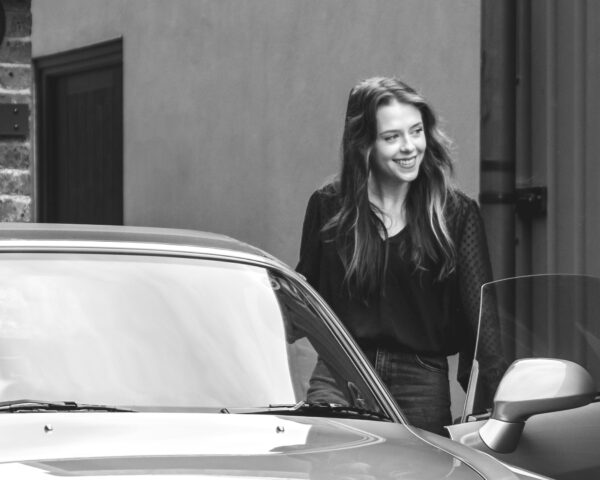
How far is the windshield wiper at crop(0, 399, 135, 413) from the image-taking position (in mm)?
3248

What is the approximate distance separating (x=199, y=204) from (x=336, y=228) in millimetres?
5594

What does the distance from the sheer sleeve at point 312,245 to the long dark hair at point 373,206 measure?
74mm

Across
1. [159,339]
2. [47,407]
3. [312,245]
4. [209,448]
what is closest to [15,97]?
[312,245]

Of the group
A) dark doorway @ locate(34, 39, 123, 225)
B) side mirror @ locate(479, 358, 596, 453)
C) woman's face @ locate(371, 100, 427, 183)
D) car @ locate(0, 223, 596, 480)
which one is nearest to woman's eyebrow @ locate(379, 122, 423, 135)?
woman's face @ locate(371, 100, 427, 183)

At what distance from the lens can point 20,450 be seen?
284 centimetres

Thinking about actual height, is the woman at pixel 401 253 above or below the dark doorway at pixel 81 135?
below

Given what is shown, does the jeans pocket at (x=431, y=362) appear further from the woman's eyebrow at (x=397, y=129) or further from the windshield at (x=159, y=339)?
the windshield at (x=159, y=339)

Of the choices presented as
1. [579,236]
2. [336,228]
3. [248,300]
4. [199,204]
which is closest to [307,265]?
[336,228]

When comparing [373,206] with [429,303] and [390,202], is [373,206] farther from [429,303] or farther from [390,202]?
[429,303]

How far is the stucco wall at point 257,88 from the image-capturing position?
7.79 m

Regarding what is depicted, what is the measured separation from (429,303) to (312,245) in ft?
1.54

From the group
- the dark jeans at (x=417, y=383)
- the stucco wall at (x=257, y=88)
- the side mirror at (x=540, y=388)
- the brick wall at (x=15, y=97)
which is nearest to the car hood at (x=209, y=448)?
the side mirror at (x=540, y=388)

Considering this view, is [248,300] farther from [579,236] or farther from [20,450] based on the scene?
[579,236]

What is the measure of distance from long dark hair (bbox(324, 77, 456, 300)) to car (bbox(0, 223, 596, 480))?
794 mm
